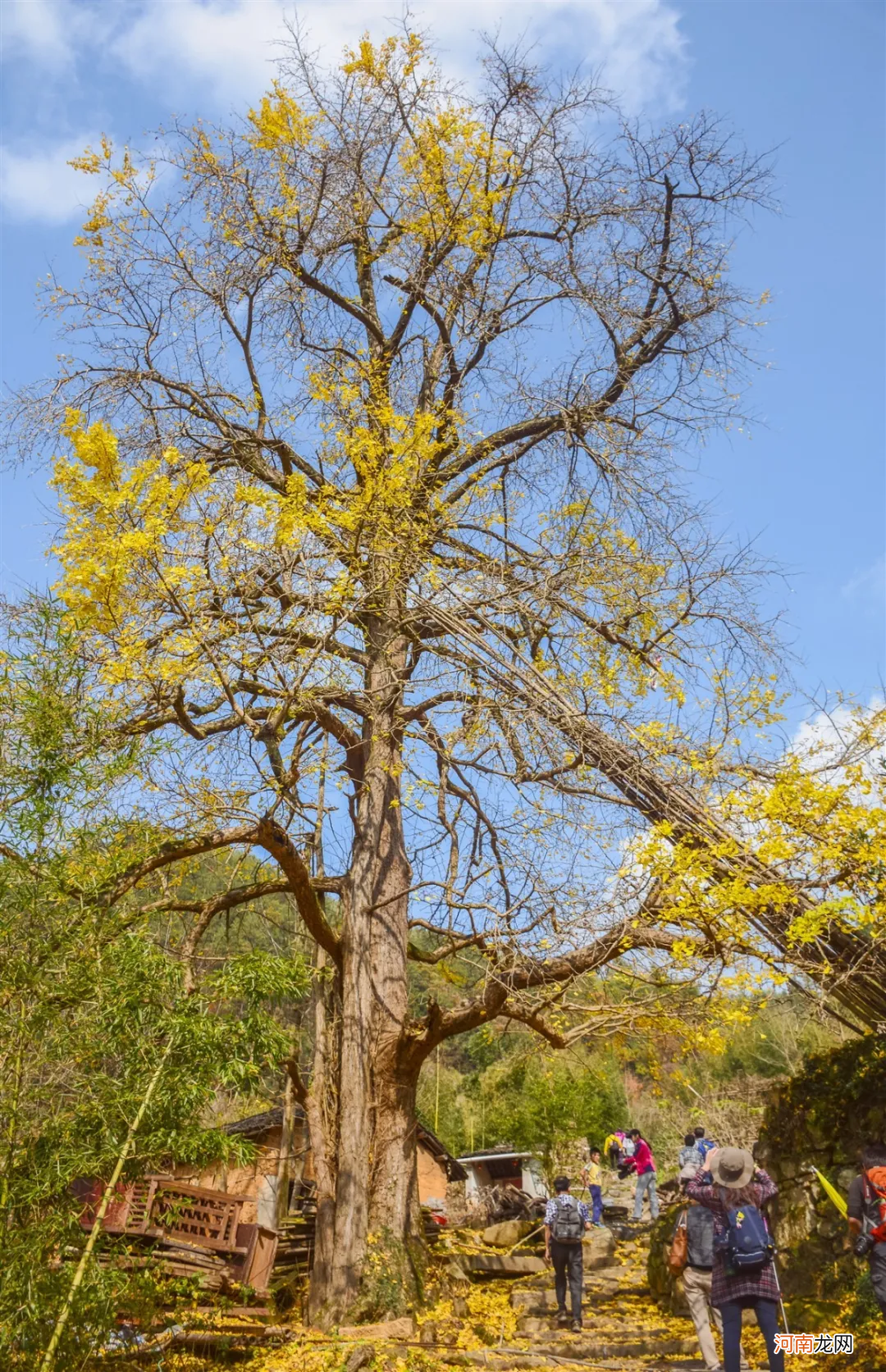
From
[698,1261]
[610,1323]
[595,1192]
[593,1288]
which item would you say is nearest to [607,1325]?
[610,1323]

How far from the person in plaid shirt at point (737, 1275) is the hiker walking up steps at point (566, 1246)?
11.0 ft

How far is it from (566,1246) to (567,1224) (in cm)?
22

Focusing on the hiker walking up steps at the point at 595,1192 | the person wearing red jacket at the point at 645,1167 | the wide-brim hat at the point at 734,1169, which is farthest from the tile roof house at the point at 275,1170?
the wide-brim hat at the point at 734,1169

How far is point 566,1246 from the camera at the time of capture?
26.3 feet

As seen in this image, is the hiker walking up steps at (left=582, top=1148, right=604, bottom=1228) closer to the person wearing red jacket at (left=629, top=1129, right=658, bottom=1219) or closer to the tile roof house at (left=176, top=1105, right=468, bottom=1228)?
the person wearing red jacket at (left=629, top=1129, right=658, bottom=1219)

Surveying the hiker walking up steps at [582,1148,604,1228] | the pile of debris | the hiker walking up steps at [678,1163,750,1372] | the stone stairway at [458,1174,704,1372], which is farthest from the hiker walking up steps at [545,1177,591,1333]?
the pile of debris

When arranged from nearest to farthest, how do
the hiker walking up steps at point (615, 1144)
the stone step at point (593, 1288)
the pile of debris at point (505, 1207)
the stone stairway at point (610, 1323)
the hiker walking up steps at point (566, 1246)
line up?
1. the stone stairway at point (610, 1323)
2. the hiker walking up steps at point (566, 1246)
3. the stone step at point (593, 1288)
4. the hiker walking up steps at point (615, 1144)
5. the pile of debris at point (505, 1207)

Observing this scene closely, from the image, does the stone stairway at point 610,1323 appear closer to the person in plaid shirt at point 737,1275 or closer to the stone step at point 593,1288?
the stone step at point 593,1288

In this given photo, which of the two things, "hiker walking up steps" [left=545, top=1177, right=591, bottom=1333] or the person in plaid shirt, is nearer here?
the person in plaid shirt

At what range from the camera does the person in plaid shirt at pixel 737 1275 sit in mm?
4664

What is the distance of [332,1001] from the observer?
9.80m

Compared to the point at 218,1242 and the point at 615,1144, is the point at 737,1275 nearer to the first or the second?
the point at 218,1242

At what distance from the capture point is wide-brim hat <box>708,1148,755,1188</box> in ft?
15.9

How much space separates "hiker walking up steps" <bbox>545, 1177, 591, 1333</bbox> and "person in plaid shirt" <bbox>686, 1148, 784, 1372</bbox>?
335 centimetres
